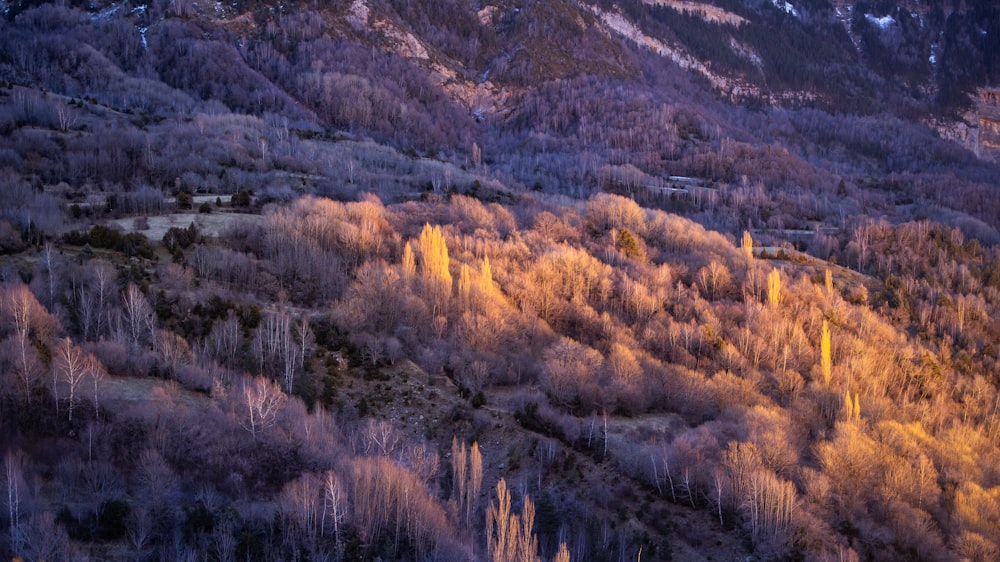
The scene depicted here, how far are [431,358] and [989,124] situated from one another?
17523cm

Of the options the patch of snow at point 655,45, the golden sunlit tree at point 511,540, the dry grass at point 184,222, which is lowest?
the golden sunlit tree at point 511,540

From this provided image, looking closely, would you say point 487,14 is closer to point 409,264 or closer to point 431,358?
point 409,264

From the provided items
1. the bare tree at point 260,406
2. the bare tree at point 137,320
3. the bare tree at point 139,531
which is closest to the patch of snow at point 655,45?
the bare tree at point 137,320

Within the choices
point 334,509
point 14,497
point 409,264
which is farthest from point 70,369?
point 409,264

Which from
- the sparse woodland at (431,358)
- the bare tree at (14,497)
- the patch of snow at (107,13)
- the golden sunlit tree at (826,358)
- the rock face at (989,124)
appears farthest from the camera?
the rock face at (989,124)

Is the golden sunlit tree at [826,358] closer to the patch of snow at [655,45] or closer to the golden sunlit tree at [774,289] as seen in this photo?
the golden sunlit tree at [774,289]

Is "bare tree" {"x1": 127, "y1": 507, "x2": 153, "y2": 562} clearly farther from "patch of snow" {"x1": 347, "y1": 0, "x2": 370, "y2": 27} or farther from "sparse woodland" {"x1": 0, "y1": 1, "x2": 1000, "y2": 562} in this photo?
"patch of snow" {"x1": 347, "y1": 0, "x2": 370, "y2": 27}

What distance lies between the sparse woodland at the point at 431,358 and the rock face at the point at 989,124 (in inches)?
3211

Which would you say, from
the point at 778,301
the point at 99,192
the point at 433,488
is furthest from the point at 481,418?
the point at 99,192

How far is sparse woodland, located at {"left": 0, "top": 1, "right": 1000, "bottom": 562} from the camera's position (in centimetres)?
2920

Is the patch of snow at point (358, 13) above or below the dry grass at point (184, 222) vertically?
above

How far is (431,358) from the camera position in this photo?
45094mm

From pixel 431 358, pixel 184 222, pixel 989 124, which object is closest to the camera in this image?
pixel 431 358

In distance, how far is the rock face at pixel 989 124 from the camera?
168125mm
